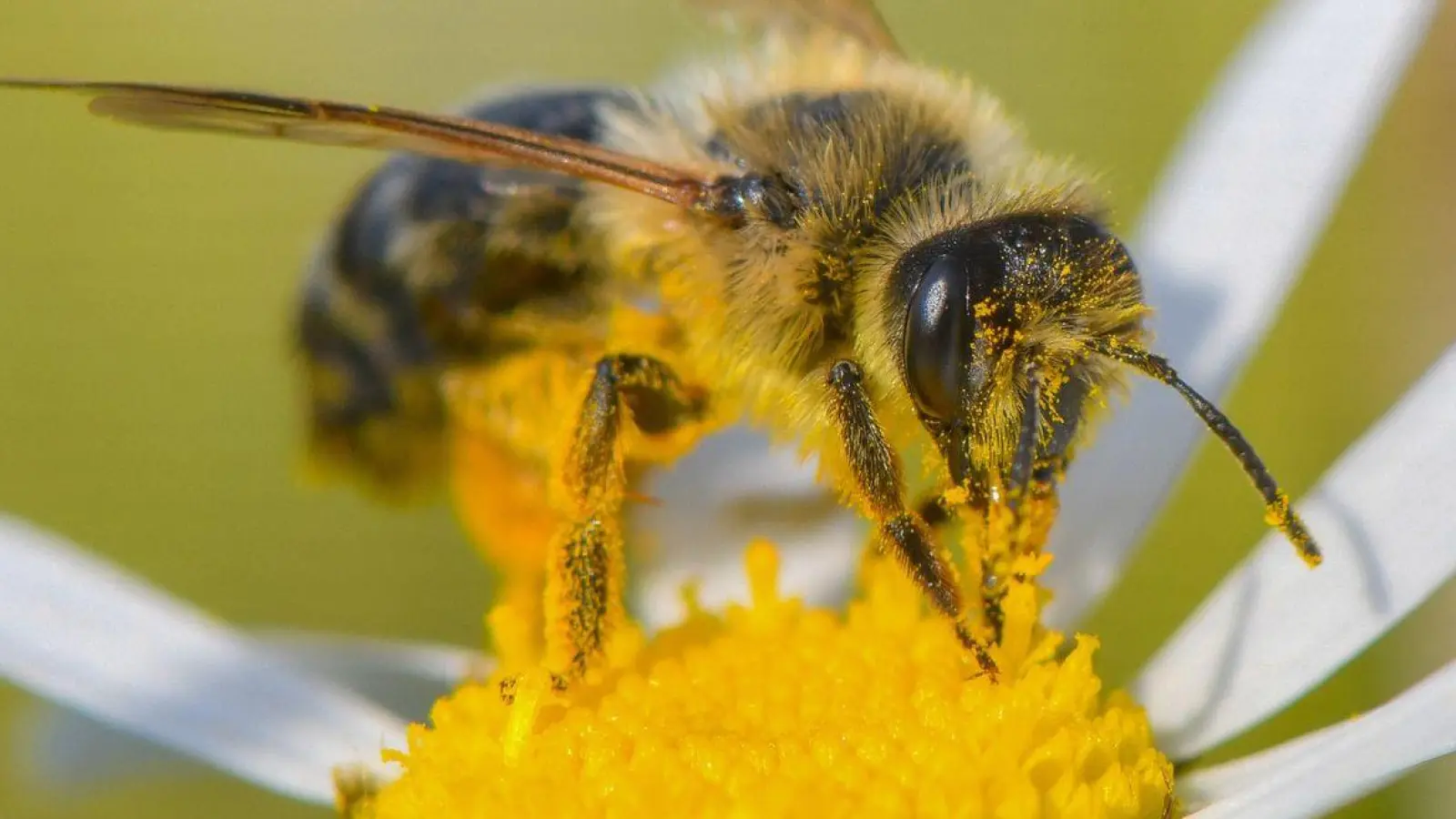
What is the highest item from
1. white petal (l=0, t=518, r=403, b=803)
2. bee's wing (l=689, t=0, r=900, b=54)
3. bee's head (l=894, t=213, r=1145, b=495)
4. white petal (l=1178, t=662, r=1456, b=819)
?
bee's wing (l=689, t=0, r=900, b=54)

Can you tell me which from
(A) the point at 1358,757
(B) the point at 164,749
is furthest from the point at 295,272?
(A) the point at 1358,757

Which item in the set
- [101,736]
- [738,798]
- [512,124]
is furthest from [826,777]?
[101,736]

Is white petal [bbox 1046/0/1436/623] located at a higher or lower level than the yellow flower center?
higher

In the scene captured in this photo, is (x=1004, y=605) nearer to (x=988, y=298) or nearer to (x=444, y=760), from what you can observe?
(x=988, y=298)

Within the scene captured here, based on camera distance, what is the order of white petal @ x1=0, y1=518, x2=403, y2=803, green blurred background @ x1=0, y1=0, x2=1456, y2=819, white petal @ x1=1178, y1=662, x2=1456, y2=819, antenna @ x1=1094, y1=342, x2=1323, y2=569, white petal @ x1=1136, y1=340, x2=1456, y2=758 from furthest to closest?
green blurred background @ x1=0, y1=0, x2=1456, y2=819 → white petal @ x1=0, y1=518, x2=403, y2=803 → white petal @ x1=1136, y1=340, x2=1456, y2=758 → antenna @ x1=1094, y1=342, x2=1323, y2=569 → white petal @ x1=1178, y1=662, x2=1456, y2=819

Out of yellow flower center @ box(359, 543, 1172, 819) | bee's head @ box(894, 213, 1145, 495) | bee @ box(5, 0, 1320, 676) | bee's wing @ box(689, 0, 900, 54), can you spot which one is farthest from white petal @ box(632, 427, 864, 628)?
bee's head @ box(894, 213, 1145, 495)

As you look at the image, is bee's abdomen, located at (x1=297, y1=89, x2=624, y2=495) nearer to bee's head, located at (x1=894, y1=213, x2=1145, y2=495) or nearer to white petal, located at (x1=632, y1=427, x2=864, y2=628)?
white petal, located at (x1=632, y1=427, x2=864, y2=628)

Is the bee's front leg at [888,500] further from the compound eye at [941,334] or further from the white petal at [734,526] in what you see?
the white petal at [734,526]

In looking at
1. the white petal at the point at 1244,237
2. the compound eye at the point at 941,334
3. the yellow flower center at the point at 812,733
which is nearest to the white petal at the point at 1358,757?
the yellow flower center at the point at 812,733

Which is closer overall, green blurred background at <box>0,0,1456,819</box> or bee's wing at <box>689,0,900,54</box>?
bee's wing at <box>689,0,900,54</box>
